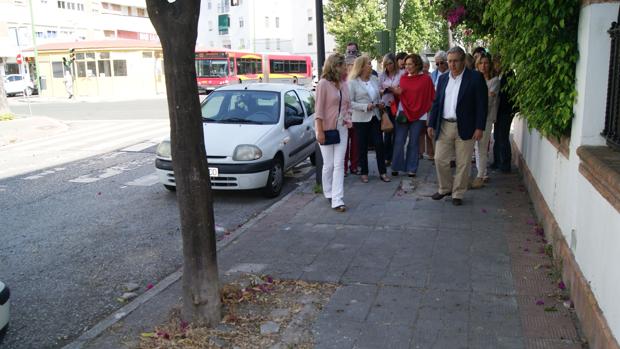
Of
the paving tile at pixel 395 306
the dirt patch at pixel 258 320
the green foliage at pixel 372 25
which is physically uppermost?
the green foliage at pixel 372 25

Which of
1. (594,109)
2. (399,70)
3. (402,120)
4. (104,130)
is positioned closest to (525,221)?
(594,109)

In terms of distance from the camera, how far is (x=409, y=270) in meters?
5.04

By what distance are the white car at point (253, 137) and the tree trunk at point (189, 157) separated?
390cm

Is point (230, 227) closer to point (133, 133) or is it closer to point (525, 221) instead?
point (525, 221)

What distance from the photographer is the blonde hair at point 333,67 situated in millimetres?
6973

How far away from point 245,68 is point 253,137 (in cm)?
3220

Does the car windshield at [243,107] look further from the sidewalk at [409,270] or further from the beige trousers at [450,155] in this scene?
the beige trousers at [450,155]

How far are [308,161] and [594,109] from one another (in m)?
8.03

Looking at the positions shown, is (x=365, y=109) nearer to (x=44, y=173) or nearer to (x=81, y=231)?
(x=81, y=231)

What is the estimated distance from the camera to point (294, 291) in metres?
4.70

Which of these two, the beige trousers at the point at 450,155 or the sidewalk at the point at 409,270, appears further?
the beige trousers at the point at 450,155

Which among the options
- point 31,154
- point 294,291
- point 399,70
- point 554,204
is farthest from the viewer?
point 31,154

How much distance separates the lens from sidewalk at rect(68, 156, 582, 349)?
3.89 meters

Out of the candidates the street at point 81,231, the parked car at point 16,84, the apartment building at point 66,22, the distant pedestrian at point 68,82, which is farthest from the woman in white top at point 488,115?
the apartment building at point 66,22
